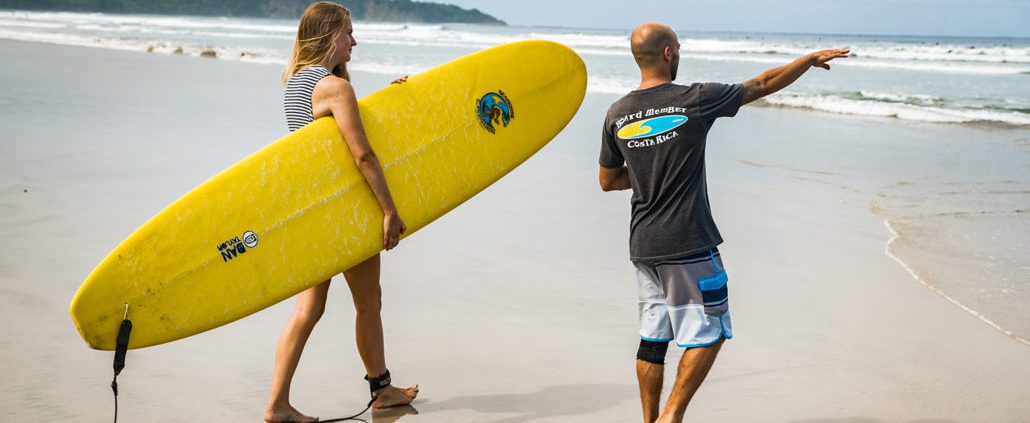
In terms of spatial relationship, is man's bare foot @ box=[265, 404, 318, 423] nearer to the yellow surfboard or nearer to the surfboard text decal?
the yellow surfboard

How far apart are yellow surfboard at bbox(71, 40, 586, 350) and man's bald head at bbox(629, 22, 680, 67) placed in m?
1.00

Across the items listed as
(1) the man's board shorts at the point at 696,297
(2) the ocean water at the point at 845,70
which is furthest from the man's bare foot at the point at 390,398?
(2) the ocean water at the point at 845,70

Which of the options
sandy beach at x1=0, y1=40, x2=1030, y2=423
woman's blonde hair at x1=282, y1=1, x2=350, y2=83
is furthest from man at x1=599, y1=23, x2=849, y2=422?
woman's blonde hair at x1=282, y1=1, x2=350, y2=83

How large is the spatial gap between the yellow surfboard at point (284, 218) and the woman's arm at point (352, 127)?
0.16m

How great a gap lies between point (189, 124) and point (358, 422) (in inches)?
255

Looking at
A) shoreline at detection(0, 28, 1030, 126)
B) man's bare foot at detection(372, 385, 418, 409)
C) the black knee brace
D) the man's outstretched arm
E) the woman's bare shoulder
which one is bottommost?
shoreline at detection(0, 28, 1030, 126)

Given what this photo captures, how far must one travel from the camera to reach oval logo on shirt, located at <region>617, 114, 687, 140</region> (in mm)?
2490

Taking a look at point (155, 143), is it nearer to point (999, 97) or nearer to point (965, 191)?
point (965, 191)

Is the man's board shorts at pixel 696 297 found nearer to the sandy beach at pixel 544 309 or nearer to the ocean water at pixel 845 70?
the sandy beach at pixel 544 309

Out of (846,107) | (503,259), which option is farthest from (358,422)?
(846,107)

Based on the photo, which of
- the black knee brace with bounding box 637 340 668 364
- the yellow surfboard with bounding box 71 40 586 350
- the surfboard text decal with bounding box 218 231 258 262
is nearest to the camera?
the black knee brace with bounding box 637 340 668 364

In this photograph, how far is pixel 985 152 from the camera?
9.10 metres

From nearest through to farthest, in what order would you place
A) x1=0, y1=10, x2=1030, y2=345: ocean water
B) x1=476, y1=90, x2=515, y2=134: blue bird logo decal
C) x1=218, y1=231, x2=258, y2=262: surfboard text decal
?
1. x1=218, y1=231, x2=258, y2=262: surfboard text decal
2. x1=476, y1=90, x2=515, y2=134: blue bird logo decal
3. x1=0, y1=10, x2=1030, y2=345: ocean water

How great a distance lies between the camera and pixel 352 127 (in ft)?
8.78
